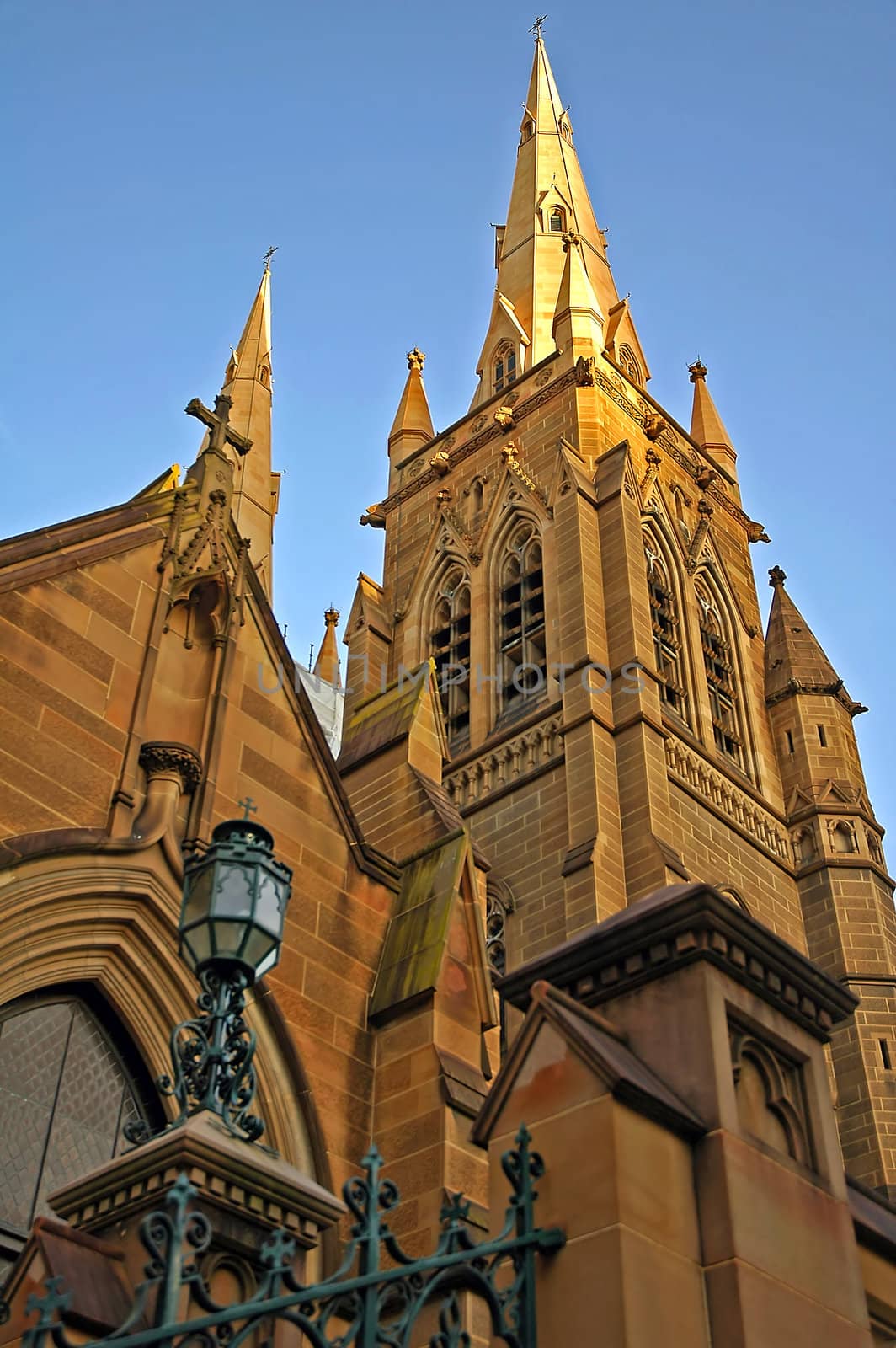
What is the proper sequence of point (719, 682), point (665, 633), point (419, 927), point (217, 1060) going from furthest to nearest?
point (719, 682)
point (665, 633)
point (419, 927)
point (217, 1060)

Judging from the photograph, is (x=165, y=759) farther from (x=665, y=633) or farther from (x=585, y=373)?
(x=585, y=373)

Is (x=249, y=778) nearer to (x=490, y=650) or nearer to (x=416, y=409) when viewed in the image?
(x=490, y=650)

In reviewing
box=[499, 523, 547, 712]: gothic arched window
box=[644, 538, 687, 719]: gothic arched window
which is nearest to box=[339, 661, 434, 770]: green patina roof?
box=[499, 523, 547, 712]: gothic arched window

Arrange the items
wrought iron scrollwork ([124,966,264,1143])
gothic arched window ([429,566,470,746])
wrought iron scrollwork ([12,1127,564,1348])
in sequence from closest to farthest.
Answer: wrought iron scrollwork ([12,1127,564,1348]) < wrought iron scrollwork ([124,966,264,1143]) < gothic arched window ([429,566,470,746])

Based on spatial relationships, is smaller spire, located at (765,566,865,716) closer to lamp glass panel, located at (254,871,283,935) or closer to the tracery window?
the tracery window

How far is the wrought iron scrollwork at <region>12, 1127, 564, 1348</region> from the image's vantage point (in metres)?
3.90

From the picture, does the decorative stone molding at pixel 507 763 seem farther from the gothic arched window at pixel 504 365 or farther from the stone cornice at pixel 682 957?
the stone cornice at pixel 682 957

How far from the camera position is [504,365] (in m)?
40.6

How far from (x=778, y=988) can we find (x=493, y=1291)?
1.58 metres

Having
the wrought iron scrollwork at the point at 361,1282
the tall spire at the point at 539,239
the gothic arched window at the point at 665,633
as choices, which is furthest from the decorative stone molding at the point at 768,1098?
the tall spire at the point at 539,239

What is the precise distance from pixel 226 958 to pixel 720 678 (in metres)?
29.8

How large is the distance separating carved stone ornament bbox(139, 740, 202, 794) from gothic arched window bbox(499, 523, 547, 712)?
20043 mm

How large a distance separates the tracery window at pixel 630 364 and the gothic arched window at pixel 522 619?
6117 millimetres

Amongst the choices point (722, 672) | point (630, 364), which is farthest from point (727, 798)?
point (630, 364)
